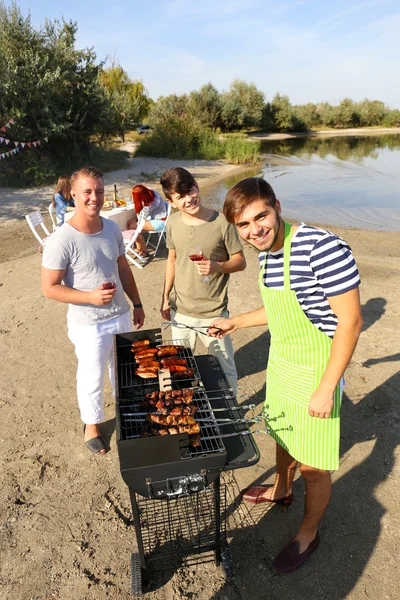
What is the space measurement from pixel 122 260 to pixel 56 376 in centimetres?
215

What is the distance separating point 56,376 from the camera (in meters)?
4.89

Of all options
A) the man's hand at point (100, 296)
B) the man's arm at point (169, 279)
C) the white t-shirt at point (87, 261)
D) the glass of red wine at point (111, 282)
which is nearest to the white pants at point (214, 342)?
the man's arm at point (169, 279)

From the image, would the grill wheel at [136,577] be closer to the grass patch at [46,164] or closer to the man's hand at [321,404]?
the man's hand at [321,404]

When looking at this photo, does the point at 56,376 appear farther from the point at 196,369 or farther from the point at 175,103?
the point at 175,103

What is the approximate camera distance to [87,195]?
2.98 meters

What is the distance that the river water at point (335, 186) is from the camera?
14.9 meters

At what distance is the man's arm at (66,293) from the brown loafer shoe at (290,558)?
2206mm

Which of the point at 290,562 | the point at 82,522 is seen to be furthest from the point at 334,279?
the point at 82,522

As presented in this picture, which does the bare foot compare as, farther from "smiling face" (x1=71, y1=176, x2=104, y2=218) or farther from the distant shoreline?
the distant shoreline

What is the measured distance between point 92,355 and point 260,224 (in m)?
2.05

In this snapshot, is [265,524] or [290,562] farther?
[265,524]

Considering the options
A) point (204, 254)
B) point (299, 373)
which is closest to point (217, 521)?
point (299, 373)

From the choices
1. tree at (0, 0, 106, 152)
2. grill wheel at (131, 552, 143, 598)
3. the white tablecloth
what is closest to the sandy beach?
grill wheel at (131, 552, 143, 598)

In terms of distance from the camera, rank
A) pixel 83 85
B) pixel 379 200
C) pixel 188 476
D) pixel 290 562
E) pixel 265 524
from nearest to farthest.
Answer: pixel 188 476, pixel 290 562, pixel 265 524, pixel 379 200, pixel 83 85
